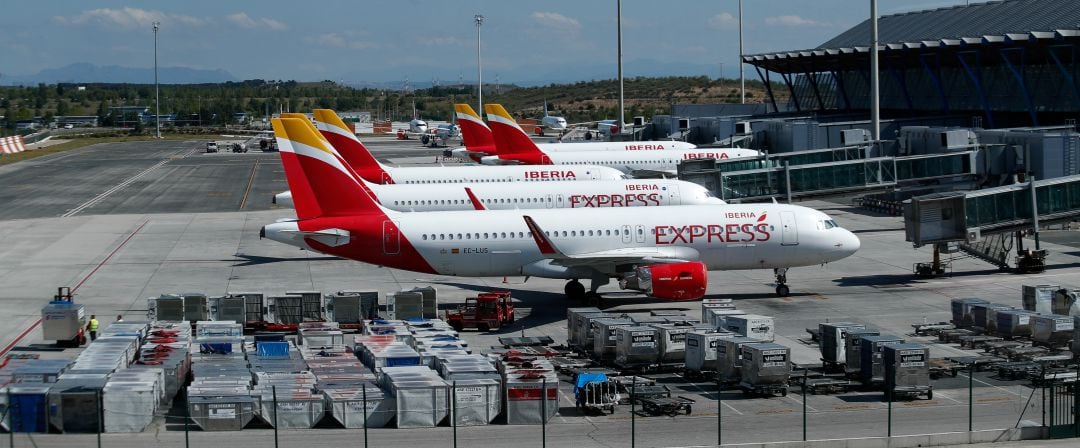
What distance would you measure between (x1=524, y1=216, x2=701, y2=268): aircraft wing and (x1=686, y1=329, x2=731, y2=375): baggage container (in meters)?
11.8

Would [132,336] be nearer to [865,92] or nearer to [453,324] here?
[453,324]

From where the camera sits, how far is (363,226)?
172ft

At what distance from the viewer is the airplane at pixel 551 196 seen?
70.1 meters

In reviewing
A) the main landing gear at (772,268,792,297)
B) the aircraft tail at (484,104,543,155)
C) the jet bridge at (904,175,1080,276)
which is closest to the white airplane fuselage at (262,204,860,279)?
the main landing gear at (772,268,792,297)

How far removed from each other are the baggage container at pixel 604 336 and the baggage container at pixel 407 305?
8638 mm

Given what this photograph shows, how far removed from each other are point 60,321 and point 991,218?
40.7 meters

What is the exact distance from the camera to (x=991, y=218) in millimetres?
60062

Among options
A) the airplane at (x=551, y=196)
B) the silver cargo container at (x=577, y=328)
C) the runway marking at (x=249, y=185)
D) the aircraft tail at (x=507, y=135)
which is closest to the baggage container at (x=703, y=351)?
the silver cargo container at (x=577, y=328)

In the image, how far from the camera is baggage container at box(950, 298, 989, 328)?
1842 inches

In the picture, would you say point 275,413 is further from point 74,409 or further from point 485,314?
point 485,314

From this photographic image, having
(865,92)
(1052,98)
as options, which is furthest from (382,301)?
(865,92)

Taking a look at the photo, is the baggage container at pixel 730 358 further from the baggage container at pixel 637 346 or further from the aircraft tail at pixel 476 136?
the aircraft tail at pixel 476 136

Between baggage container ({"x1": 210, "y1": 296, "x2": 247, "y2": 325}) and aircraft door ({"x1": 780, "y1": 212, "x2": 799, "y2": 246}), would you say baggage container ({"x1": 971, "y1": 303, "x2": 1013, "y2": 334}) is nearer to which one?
aircraft door ({"x1": 780, "y1": 212, "x2": 799, "y2": 246})

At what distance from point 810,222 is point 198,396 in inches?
1152
